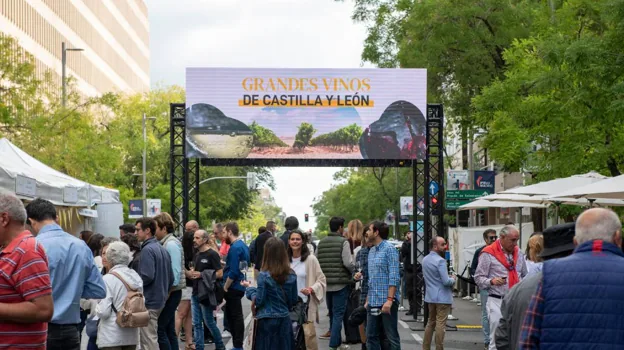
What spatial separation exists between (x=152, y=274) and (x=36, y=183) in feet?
18.9

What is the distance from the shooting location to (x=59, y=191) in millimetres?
19688

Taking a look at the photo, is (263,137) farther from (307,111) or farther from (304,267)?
(304,267)

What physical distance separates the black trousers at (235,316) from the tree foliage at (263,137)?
969 cm

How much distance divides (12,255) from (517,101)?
22585 mm

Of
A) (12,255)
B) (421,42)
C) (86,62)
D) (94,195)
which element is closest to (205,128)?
(94,195)

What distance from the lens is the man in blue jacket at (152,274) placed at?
12742 mm

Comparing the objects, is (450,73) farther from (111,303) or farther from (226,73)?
(111,303)

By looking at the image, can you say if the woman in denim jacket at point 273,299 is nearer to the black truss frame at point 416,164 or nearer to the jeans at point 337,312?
the jeans at point 337,312

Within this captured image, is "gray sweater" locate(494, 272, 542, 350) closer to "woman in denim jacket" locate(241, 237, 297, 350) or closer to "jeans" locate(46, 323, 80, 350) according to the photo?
"jeans" locate(46, 323, 80, 350)

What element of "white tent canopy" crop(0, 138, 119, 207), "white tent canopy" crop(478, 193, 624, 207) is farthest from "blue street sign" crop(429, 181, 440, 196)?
"white tent canopy" crop(0, 138, 119, 207)

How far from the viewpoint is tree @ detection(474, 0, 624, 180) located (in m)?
18.9

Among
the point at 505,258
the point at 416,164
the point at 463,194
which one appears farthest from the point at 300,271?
the point at 463,194

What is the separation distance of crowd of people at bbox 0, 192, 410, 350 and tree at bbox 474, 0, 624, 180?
470 centimetres

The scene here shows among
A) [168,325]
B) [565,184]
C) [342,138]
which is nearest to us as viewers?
[168,325]
